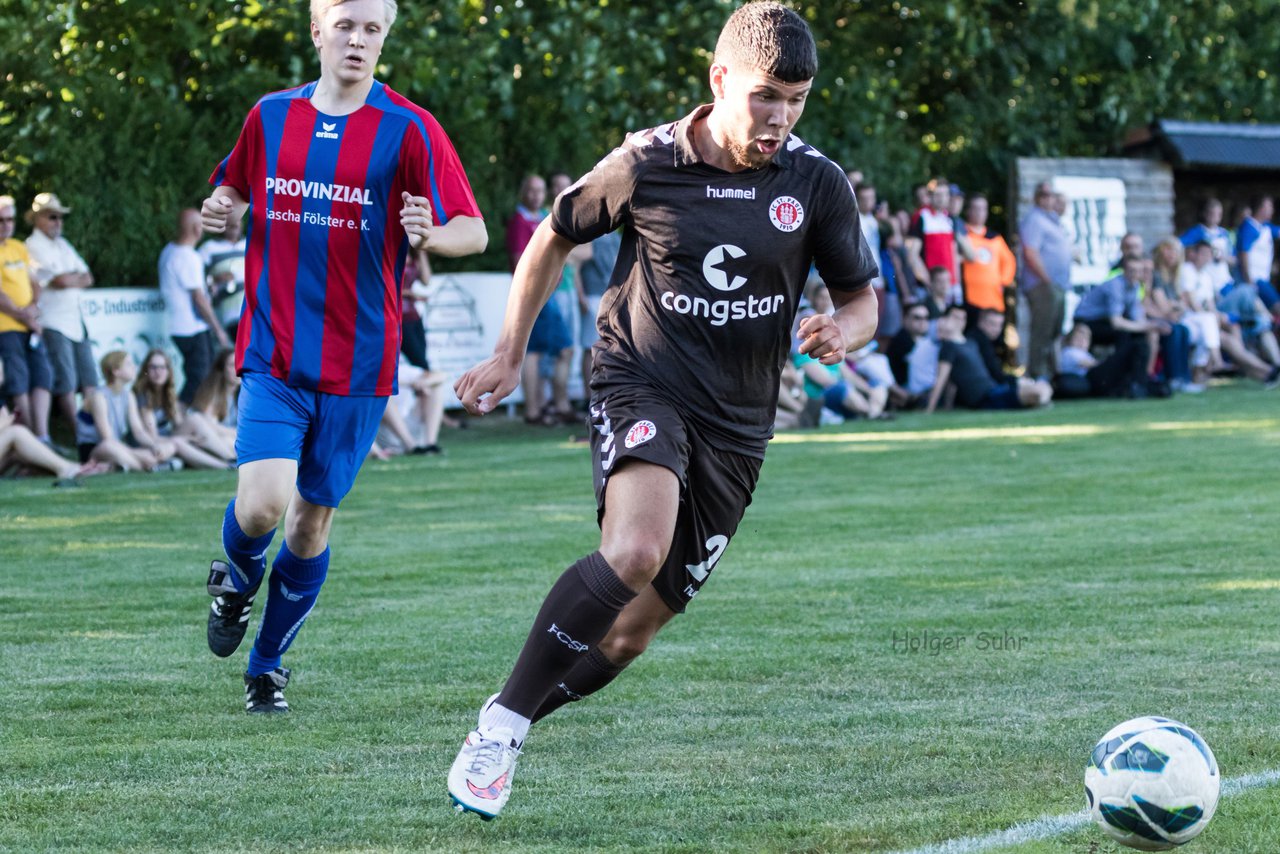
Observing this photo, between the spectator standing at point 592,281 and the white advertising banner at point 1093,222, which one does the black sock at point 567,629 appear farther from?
the white advertising banner at point 1093,222

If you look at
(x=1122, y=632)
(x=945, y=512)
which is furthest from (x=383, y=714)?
(x=945, y=512)

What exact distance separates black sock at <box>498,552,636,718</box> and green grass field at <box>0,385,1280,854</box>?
0.31 meters

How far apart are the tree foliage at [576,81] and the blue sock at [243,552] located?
11.3 meters

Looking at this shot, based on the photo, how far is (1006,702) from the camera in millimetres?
5805

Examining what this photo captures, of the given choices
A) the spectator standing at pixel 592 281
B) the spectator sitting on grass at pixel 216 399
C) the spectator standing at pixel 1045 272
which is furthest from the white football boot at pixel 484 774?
the spectator standing at pixel 1045 272

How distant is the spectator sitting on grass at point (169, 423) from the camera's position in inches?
559

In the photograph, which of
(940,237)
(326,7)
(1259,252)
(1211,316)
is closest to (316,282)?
(326,7)

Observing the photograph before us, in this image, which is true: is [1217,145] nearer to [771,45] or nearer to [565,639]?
[771,45]

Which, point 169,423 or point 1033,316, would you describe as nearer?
point 169,423

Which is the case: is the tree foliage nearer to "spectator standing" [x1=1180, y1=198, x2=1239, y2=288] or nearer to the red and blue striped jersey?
"spectator standing" [x1=1180, y1=198, x2=1239, y2=288]

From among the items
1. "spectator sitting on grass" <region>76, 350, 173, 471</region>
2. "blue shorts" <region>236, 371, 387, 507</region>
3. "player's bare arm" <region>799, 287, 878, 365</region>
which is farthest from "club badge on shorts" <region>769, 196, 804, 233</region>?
"spectator sitting on grass" <region>76, 350, 173, 471</region>

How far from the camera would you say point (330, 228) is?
19.4ft

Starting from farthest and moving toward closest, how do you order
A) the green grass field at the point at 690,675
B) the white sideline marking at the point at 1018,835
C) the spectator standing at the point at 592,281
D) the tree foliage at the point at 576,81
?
the spectator standing at the point at 592,281, the tree foliage at the point at 576,81, the green grass field at the point at 690,675, the white sideline marking at the point at 1018,835

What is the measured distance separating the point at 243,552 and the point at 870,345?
1452 centimetres
